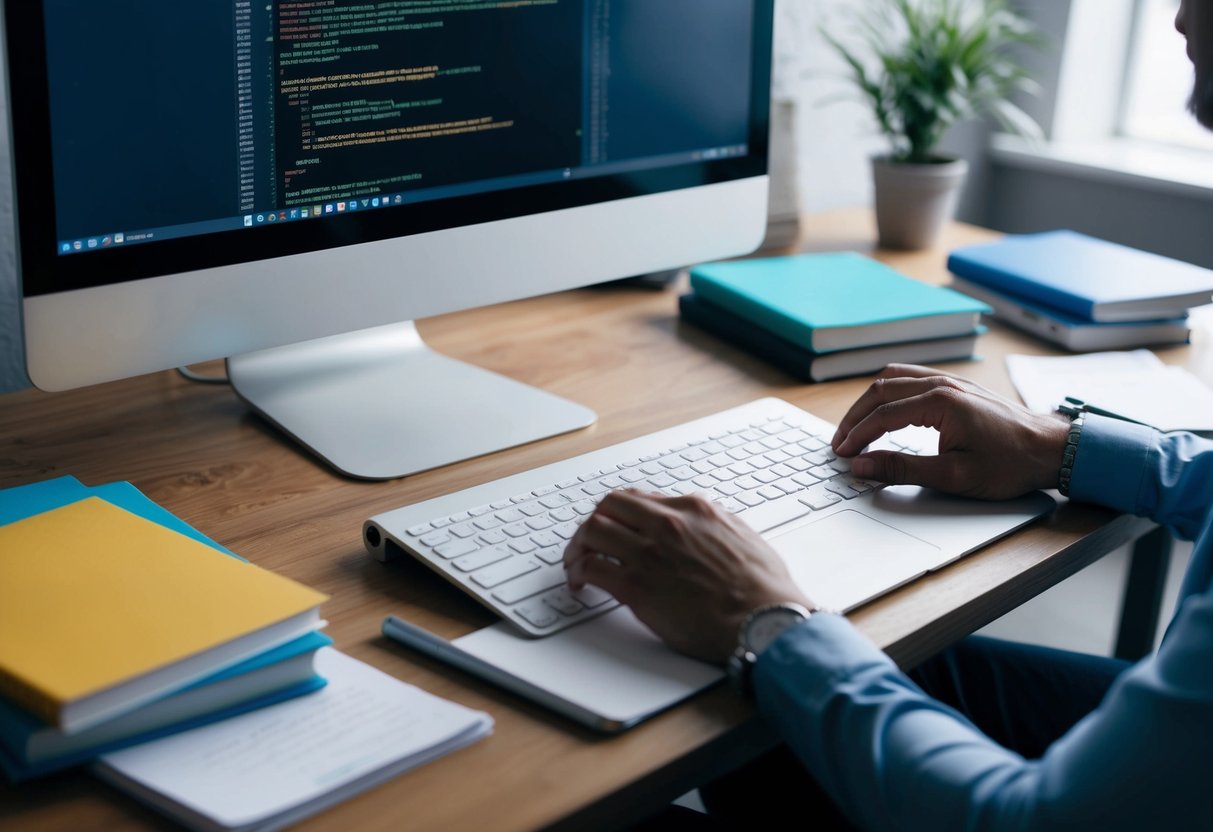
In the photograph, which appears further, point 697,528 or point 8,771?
point 697,528

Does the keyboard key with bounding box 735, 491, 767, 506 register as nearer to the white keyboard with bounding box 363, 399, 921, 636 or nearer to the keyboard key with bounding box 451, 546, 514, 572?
the white keyboard with bounding box 363, 399, 921, 636

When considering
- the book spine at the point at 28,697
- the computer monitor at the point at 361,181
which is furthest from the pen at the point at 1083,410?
the book spine at the point at 28,697

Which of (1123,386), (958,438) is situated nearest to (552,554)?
(958,438)

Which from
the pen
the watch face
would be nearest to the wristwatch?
the watch face

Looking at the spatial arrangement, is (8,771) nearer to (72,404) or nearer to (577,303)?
(72,404)

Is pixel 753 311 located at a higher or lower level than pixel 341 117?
lower

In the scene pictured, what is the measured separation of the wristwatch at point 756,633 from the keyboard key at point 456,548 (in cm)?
20

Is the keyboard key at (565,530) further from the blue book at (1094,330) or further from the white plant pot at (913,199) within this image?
the white plant pot at (913,199)

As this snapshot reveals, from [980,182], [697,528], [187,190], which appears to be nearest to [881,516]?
[697,528]

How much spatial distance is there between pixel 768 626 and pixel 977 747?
0.14 m

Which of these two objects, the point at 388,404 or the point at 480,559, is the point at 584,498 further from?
the point at 388,404

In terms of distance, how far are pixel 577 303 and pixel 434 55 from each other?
0.50 metres

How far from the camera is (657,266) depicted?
117 centimetres

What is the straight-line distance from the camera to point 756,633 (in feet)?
2.30
